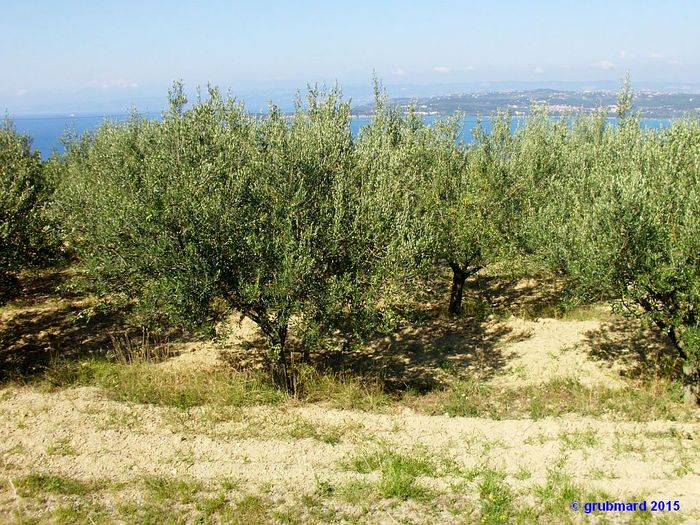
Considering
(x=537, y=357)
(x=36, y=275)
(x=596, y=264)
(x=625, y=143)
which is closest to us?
(x=596, y=264)

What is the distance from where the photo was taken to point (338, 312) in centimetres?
1304

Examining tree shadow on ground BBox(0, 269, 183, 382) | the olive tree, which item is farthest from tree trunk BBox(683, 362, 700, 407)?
the olive tree

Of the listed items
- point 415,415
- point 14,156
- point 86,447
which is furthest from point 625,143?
point 14,156

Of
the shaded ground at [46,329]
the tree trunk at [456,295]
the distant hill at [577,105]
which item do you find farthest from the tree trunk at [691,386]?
the shaded ground at [46,329]

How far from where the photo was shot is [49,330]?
19.8 meters

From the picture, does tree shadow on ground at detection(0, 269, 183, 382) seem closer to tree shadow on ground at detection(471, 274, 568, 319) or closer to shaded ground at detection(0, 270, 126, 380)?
shaded ground at detection(0, 270, 126, 380)

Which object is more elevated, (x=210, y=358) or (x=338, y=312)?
(x=338, y=312)

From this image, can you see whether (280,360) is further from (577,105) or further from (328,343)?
(577,105)

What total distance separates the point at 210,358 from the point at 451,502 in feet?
36.2

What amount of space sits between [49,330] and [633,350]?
22511 millimetres

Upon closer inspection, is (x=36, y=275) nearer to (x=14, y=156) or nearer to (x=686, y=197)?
(x=14, y=156)

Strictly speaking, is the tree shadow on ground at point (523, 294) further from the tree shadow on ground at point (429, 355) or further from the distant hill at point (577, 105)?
the distant hill at point (577, 105)

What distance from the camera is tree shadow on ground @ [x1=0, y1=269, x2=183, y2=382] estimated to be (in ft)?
55.8

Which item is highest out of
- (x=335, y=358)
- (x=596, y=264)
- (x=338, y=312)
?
(x=596, y=264)
